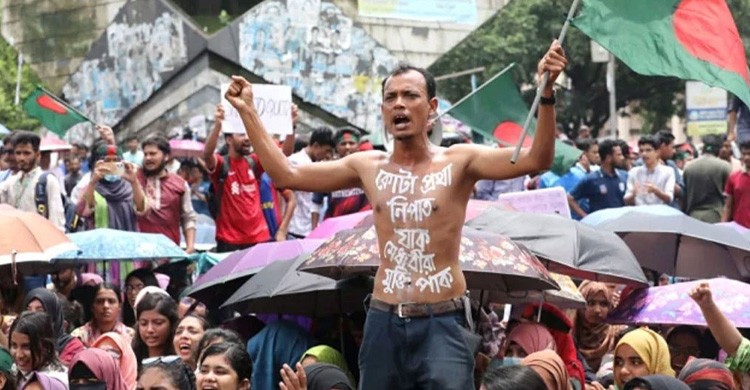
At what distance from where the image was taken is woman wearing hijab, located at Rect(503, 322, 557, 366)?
32.9 feet

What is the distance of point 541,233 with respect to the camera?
11.1 m

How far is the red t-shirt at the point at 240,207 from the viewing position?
47.5 feet

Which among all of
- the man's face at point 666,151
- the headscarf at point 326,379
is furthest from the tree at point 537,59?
the headscarf at point 326,379

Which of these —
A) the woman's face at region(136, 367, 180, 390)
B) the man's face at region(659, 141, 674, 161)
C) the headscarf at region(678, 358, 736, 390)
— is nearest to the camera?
the woman's face at region(136, 367, 180, 390)

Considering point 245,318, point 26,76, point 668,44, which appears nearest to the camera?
point 668,44

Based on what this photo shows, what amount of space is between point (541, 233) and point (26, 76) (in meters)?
25.5

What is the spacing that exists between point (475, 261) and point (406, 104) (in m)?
2.18

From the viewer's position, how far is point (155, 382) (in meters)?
8.59

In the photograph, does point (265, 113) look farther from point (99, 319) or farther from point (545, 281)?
point (545, 281)

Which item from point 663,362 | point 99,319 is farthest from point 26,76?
point 663,362

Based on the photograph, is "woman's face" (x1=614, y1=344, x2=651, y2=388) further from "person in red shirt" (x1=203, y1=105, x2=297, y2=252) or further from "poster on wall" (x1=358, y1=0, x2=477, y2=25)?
"poster on wall" (x1=358, y1=0, x2=477, y2=25)

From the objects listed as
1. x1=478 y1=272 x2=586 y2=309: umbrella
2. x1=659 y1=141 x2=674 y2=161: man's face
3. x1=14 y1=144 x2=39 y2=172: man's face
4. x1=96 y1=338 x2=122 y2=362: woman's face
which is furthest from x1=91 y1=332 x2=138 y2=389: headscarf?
x1=659 y1=141 x2=674 y2=161: man's face

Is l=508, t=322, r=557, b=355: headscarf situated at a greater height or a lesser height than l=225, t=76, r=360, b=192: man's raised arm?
lesser

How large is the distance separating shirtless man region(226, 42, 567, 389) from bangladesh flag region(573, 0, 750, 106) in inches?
36.5
